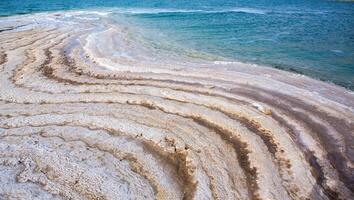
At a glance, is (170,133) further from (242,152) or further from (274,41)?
(274,41)

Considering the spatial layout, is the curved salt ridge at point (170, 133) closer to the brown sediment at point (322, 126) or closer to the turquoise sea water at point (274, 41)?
the brown sediment at point (322, 126)

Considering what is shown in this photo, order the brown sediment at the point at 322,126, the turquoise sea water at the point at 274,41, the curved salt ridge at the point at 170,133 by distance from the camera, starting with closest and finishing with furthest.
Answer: the curved salt ridge at the point at 170,133, the brown sediment at the point at 322,126, the turquoise sea water at the point at 274,41

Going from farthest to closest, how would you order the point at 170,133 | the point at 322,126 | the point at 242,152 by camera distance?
the point at 322,126 < the point at 170,133 < the point at 242,152

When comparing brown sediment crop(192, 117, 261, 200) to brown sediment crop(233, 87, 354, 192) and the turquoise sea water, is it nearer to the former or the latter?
brown sediment crop(233, 87, 354, 192)

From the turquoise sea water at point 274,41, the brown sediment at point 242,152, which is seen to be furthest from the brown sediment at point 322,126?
the turquoise sea water at point 274,41

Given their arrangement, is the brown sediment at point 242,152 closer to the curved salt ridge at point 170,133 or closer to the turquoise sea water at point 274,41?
the curved salt ridge at point 170,133

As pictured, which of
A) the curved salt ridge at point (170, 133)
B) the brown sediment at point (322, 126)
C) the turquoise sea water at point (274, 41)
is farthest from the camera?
the turquoise sea water at point (274, 41)

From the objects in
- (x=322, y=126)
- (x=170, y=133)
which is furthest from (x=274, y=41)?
(x=170, y=133)

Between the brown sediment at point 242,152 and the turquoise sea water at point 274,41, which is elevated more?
the brown sediment at point 242,152

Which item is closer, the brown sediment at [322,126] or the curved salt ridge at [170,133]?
the curved salt ridge at [170,133]

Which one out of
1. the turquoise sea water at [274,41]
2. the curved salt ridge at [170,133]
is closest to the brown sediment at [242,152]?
the curved salt ridge at [170,133]
